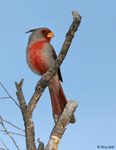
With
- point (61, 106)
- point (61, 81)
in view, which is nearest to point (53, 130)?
point (61, 106)

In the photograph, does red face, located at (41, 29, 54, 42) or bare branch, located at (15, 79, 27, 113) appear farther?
red face, located at (41, 29, 54, 42)

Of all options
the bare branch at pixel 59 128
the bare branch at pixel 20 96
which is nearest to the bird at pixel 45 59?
the bare branch at pixel 59 128

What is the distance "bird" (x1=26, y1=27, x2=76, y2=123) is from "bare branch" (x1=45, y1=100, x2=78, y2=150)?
0.80 meters

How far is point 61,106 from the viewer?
14.0 ft

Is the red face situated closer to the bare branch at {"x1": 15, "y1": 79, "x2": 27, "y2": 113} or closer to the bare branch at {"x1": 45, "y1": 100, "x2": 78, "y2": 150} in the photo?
the bare branch at {"x1": 15, "y1": 79, "x2": 27, "y2": 113}

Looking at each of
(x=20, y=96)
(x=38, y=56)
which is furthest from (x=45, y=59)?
(x=20, y=96)

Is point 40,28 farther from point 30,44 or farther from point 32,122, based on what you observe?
point 32,122

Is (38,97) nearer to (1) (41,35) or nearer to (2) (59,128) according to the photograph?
(2) (59,128)

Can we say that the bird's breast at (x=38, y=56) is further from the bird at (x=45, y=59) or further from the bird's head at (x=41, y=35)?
the bird's head at (x=41, y=35)

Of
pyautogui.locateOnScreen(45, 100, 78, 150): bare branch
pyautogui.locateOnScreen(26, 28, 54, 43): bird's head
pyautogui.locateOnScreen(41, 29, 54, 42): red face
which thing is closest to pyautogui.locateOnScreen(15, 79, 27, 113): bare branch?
pyautogui.locateOnScreen(45, 100, 78, 150): bare branch

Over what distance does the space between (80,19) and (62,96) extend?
1983 millimetres

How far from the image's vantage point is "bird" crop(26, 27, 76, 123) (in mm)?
4340

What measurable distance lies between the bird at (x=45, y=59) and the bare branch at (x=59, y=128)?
80cm

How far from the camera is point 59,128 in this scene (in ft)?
10.6
